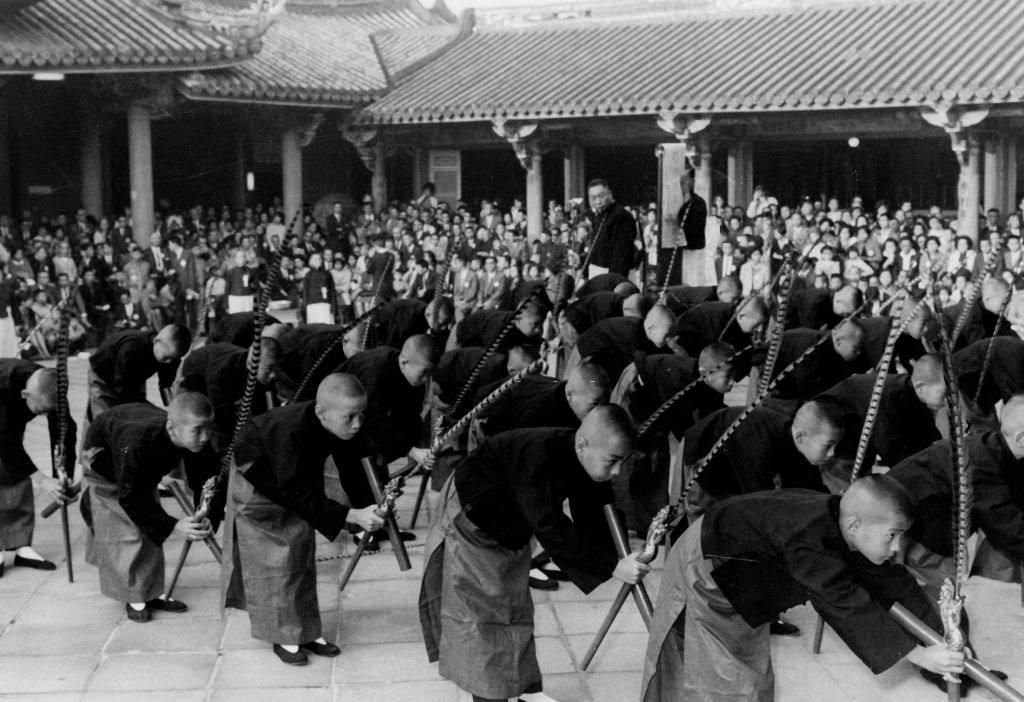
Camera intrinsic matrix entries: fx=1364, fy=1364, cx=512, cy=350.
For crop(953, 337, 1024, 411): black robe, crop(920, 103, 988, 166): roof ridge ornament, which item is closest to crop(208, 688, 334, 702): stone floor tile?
crop(953, 337, 1024, 411): black robe

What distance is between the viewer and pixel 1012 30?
16.5 metres

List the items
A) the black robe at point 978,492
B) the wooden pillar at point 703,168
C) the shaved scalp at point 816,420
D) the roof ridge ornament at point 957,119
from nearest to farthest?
the black robe at point 978,492, the shaved scalp at point 816,420, the roof ridge ornament at point 957,119, the wooden pillar at point 703,168

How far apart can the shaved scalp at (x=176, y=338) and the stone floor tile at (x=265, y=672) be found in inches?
94.6

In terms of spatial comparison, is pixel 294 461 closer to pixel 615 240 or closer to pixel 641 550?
pixel 641 550

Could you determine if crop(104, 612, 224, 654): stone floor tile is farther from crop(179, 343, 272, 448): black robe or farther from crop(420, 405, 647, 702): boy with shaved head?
crop(420, 405, 647, 702): boy with shaved head

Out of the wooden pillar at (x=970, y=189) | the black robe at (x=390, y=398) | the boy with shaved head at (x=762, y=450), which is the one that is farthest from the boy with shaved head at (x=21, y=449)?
the wooden pillar at (x=970, y=189)

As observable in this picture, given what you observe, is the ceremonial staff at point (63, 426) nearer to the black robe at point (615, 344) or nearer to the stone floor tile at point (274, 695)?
the stone floor tile at point (274, 695)

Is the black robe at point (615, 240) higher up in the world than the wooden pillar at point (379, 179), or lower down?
lower down

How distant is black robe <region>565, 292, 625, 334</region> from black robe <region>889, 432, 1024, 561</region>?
4.27 meters

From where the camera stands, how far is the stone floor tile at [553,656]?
582cm

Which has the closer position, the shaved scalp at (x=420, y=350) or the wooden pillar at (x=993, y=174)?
the shaved scalp at (x=420, y=350)

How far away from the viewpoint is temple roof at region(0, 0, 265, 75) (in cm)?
1648

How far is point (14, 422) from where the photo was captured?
7074mm

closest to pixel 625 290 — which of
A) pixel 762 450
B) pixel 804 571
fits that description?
pixel 762 450
